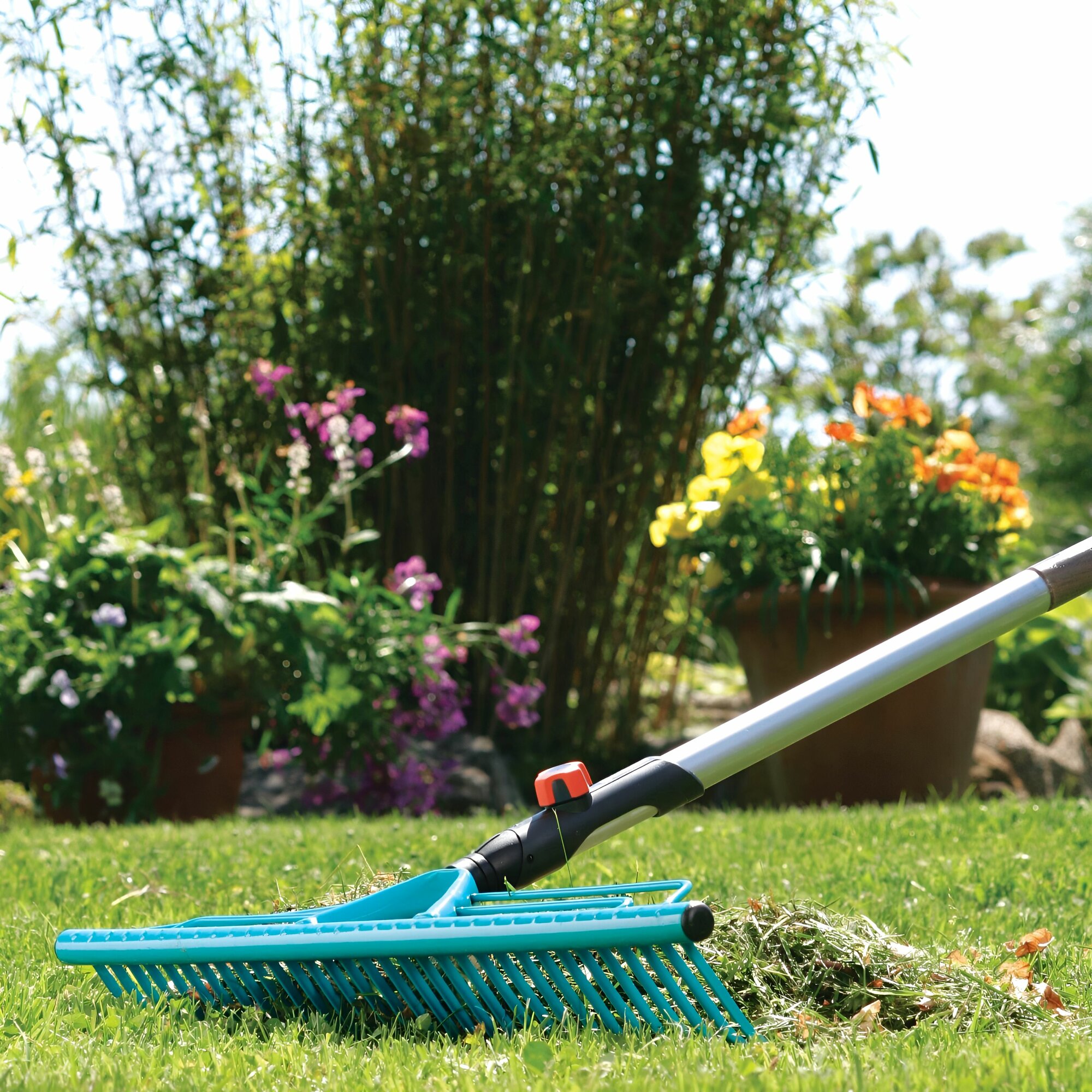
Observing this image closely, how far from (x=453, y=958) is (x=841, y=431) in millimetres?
2688

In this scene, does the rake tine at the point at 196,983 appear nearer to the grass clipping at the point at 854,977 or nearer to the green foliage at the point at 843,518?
the grass clipping at the point at 854,977

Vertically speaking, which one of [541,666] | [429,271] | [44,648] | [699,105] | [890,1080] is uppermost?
[699,105]

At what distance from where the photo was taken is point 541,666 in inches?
161

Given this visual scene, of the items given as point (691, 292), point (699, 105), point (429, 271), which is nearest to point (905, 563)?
point (691, 292)

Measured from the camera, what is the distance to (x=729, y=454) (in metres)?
3.39

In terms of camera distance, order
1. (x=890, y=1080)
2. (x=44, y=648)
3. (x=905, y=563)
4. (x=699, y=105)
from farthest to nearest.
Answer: (x=699, y=105)
(x=905, y=563)
(x=44, y=648)
(x=890, y=1080)

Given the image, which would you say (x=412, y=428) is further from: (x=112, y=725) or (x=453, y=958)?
(x=453, y=958)

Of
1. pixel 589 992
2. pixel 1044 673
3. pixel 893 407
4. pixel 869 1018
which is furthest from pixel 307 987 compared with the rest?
pixel 1044 673

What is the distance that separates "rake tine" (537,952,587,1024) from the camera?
1.09 meters

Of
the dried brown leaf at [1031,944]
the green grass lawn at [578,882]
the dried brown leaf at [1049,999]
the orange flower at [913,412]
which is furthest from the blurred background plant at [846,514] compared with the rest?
the dried brown leaf at [1049,999]

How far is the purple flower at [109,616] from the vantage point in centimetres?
295

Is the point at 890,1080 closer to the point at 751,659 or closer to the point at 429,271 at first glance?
the point at 751,659

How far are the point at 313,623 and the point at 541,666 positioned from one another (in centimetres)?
115

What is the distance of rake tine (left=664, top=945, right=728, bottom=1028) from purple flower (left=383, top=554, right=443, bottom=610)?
7.79 feet
